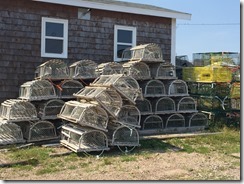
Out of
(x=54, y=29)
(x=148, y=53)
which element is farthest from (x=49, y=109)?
(x=148, y=53)

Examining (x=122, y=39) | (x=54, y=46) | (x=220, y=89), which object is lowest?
(x=220, y=89)

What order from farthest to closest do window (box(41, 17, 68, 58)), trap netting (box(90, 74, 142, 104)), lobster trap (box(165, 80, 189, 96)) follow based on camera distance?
window (box(41, 17, 68, 58)) → lobster trap (box(165, 80, 189, 96)) → trap netting (box(90, 74, 142, 104))

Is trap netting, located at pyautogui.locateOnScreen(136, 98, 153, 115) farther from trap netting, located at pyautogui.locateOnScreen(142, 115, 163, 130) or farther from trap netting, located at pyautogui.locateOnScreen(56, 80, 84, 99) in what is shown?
trap netting, located at pyautogui.locateOnScreen(56, 80, 84, 99)

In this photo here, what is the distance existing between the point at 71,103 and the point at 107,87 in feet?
3.04

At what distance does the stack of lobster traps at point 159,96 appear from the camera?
32.9ft

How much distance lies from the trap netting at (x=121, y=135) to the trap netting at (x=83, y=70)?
2.12 metres

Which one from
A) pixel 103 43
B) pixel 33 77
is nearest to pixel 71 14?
pixel 103 43

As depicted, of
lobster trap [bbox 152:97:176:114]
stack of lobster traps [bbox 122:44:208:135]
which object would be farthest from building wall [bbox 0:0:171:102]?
lobster trap [bbox 152:97:176:114]

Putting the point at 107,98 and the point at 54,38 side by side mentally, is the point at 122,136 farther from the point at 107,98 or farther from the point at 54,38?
the point at 54,38

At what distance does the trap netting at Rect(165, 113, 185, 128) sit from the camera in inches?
408

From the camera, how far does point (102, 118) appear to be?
7875 millimetres

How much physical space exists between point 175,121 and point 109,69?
2.43m

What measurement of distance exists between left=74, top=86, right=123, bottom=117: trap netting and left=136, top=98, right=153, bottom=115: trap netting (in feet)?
6.19

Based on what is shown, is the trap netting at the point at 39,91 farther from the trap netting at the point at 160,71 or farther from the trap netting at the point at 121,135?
the trap netting at the point at 160,71
